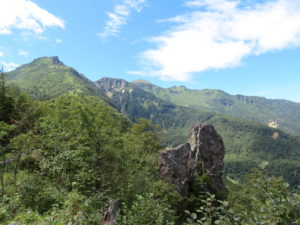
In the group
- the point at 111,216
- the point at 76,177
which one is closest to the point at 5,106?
the point at 76,177

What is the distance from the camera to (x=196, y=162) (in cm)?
3638

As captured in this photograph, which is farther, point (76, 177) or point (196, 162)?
point (196, 162)

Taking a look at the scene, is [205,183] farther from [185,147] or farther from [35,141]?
[35,141]

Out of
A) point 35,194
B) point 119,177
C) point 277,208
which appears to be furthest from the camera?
point 119,177

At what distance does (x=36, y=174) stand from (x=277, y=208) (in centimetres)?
1253

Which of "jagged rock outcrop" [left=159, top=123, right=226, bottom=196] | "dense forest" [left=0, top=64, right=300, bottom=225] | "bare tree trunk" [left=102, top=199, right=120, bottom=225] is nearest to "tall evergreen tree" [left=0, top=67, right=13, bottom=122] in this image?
"dense forest" [left=0, top=64, right=300, bottom=225]

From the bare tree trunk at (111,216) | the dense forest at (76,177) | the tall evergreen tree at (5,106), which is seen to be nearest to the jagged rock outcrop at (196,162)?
the dense forest at (76,177)

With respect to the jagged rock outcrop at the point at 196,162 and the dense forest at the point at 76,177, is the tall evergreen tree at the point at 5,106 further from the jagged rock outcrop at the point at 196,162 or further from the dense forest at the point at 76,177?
the jagged rock outcrop at the point at 196,162

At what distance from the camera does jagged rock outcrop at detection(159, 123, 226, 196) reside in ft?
87.2

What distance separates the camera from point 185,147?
3384 centimetres

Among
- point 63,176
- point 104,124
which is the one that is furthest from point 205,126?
point 63,176

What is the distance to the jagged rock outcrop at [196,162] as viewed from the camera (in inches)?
1047

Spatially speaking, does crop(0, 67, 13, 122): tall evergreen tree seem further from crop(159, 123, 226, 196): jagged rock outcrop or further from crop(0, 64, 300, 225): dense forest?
crop(159, 123, 226, 196): jagged rock outcrop

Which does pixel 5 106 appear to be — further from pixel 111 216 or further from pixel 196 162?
pixel 111 216
